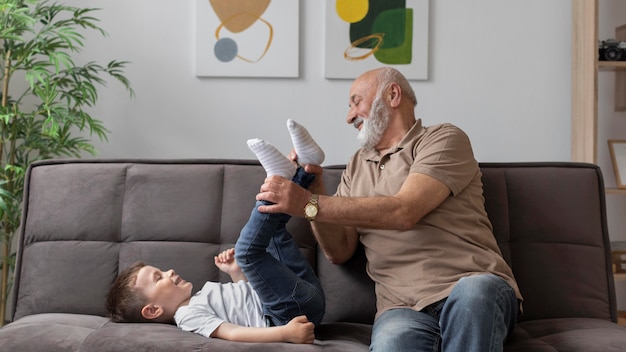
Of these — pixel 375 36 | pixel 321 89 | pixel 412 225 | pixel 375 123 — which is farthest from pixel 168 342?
pixel 375 36

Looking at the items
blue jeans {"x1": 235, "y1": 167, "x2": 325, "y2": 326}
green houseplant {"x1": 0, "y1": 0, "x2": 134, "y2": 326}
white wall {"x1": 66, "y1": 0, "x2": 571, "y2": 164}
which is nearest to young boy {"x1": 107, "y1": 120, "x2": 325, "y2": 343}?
blue jeans {"x1": 235, "y1": 167, "x2": 325, "y2": 326}

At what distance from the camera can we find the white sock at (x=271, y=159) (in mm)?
1982

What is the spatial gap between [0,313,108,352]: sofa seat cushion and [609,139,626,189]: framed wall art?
231 centimetres

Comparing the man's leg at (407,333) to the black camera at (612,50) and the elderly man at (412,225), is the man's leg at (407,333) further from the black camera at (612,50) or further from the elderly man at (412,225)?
the black camera at (612,50)

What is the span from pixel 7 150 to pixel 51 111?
1.71 ft

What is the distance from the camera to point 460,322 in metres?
1.80

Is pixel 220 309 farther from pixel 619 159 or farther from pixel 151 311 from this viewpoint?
pixel 619 159

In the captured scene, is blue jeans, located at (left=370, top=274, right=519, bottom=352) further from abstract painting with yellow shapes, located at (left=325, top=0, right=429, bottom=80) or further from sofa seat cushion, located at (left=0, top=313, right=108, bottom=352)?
abstract painting with yellow shapes, located at (left=325, top=0, right=429, bottom=80)

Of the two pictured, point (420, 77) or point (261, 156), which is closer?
point (261, 156)

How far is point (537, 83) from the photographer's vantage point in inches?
136

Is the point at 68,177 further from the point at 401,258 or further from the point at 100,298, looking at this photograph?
the point at 401,258

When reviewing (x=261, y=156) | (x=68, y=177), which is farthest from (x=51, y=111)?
(x=261, y=156)

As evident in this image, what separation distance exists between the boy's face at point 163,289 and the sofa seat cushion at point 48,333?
171 millimetres

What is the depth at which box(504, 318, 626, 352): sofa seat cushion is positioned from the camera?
1.92 metres
